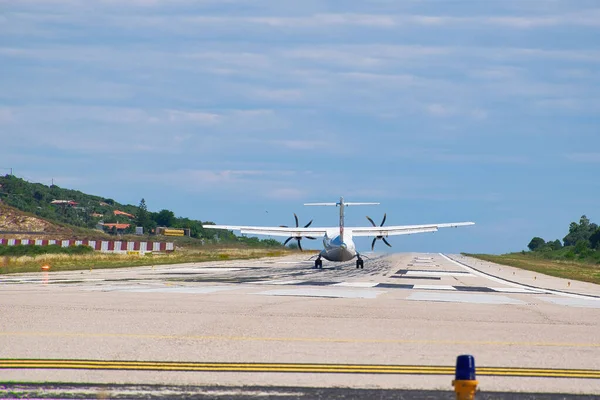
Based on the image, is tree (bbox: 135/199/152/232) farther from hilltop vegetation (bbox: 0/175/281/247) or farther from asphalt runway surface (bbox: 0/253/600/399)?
asphalt runway surface (bbox: 0/253/600/399)

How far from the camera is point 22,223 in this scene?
138 meters

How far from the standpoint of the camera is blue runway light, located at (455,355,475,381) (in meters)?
7.79

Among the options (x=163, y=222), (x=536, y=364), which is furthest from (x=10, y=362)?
(x=163, y=222)

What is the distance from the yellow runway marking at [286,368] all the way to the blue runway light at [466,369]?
4.00 meters

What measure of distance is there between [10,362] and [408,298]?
1655cm

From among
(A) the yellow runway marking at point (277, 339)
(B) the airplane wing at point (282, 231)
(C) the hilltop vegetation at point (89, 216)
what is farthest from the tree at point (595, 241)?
(A) the yellow runway marking at point (277, 339)

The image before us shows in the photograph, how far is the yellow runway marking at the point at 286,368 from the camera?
462 inches

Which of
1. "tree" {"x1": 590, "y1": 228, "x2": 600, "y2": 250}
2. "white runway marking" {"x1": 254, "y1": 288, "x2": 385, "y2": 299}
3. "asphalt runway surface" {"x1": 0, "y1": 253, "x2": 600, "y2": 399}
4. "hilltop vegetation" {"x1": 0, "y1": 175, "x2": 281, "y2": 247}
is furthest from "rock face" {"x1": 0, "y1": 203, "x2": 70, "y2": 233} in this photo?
"asphalt runway surface" {"x1": 0, "y1": 253, "x2": 600, "y2": 399}

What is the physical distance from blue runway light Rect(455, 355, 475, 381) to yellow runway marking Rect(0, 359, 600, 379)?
4005 mm

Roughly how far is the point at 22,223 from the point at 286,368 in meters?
134

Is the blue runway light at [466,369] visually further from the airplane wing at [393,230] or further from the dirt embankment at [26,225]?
the dirt embankment at [26,225]

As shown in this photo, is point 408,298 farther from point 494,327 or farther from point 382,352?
point 382,352

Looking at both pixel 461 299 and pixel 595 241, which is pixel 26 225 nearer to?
pixel 595 241

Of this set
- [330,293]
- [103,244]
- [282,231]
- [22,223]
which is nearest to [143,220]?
[22,223]
